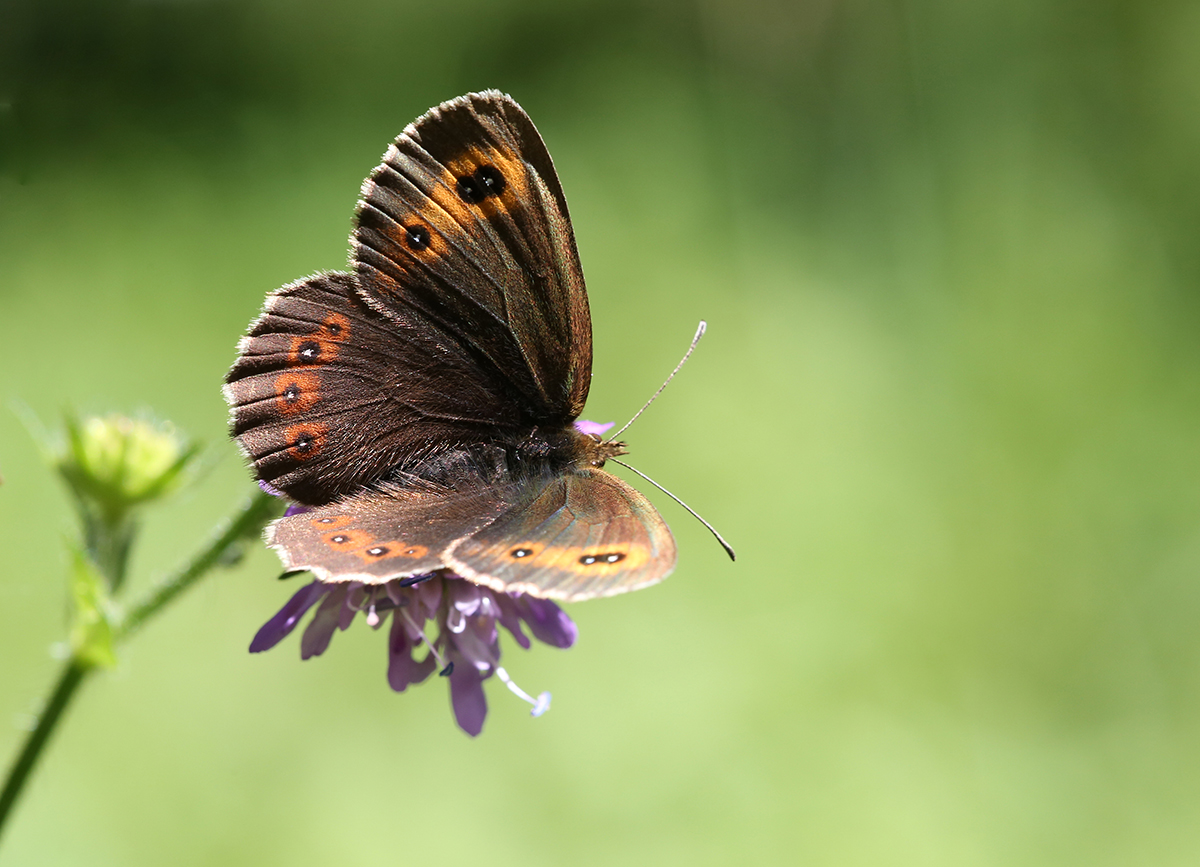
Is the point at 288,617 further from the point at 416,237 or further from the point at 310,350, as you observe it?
the point at 416,237

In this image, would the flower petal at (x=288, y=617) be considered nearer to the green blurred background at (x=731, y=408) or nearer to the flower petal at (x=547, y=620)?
the flower petal at (x=547, y=620)

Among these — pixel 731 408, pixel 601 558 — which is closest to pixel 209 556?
pixel 601 558

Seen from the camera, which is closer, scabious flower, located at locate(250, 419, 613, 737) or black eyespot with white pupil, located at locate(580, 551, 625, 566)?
black eyespot with white pupil, located at locate(580, 551, 625, 566)

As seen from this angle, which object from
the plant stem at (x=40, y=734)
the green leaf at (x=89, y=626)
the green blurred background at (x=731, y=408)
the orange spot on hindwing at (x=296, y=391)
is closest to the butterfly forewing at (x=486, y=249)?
the orange spot on hindwing at (x=296, y=391)

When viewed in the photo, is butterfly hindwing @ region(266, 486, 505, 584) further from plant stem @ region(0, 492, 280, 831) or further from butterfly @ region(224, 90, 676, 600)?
plant stem @ region(0, 492, 280, 831)

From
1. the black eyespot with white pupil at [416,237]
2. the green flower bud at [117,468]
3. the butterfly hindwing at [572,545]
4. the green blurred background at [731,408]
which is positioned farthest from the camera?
the green blurred background at [731,408]

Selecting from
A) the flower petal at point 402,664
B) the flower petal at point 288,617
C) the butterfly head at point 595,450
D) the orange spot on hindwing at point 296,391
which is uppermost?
the orange spot on hindwing at point 296,391

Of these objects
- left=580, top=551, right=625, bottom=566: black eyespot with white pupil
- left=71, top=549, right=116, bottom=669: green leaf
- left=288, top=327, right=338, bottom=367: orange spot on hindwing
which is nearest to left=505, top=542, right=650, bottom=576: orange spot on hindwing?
left=580, top=551, right=625, bottom=566: black eyespot with white pupil
